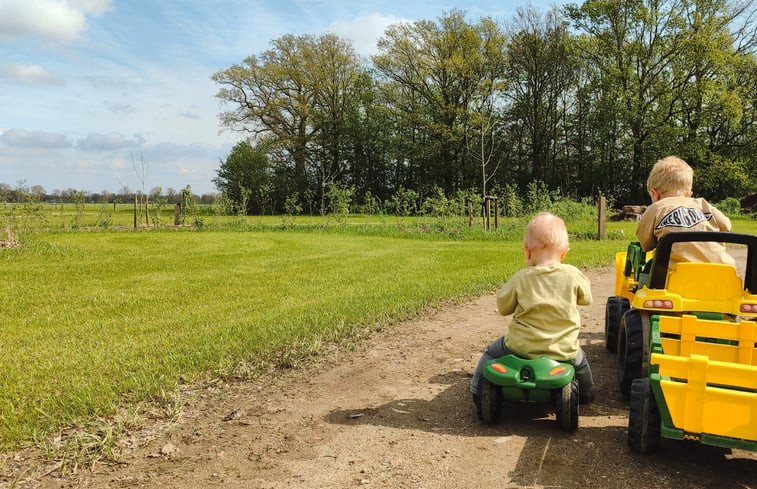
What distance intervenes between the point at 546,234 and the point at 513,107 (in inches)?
1556

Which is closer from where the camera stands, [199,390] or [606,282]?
[199,390]

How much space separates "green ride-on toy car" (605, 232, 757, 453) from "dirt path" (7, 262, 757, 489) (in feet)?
0.81

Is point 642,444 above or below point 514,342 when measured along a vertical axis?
below

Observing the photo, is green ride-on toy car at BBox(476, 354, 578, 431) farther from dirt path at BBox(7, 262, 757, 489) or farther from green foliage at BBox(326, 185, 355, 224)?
green foliage at BBox(326, 185, 355, 224)

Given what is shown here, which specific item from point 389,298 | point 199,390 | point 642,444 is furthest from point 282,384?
point 389,298

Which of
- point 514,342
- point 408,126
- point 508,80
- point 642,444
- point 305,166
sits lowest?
point 642,444

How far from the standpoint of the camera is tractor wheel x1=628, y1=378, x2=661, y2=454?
8.97ft

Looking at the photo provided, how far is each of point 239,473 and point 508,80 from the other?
129ft

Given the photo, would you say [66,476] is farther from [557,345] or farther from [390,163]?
[390,163]

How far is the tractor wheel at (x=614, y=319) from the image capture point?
4.66 meters

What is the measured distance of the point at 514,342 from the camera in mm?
3275

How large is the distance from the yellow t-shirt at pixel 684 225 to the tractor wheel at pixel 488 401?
4.47 feet

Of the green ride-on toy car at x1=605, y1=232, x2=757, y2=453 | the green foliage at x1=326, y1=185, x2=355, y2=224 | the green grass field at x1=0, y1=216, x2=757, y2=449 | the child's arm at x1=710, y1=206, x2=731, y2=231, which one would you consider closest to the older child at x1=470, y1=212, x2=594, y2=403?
the green ride-on toy car at x1=605, y1=232, x2=757, y2=453

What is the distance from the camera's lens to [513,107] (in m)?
40.4
